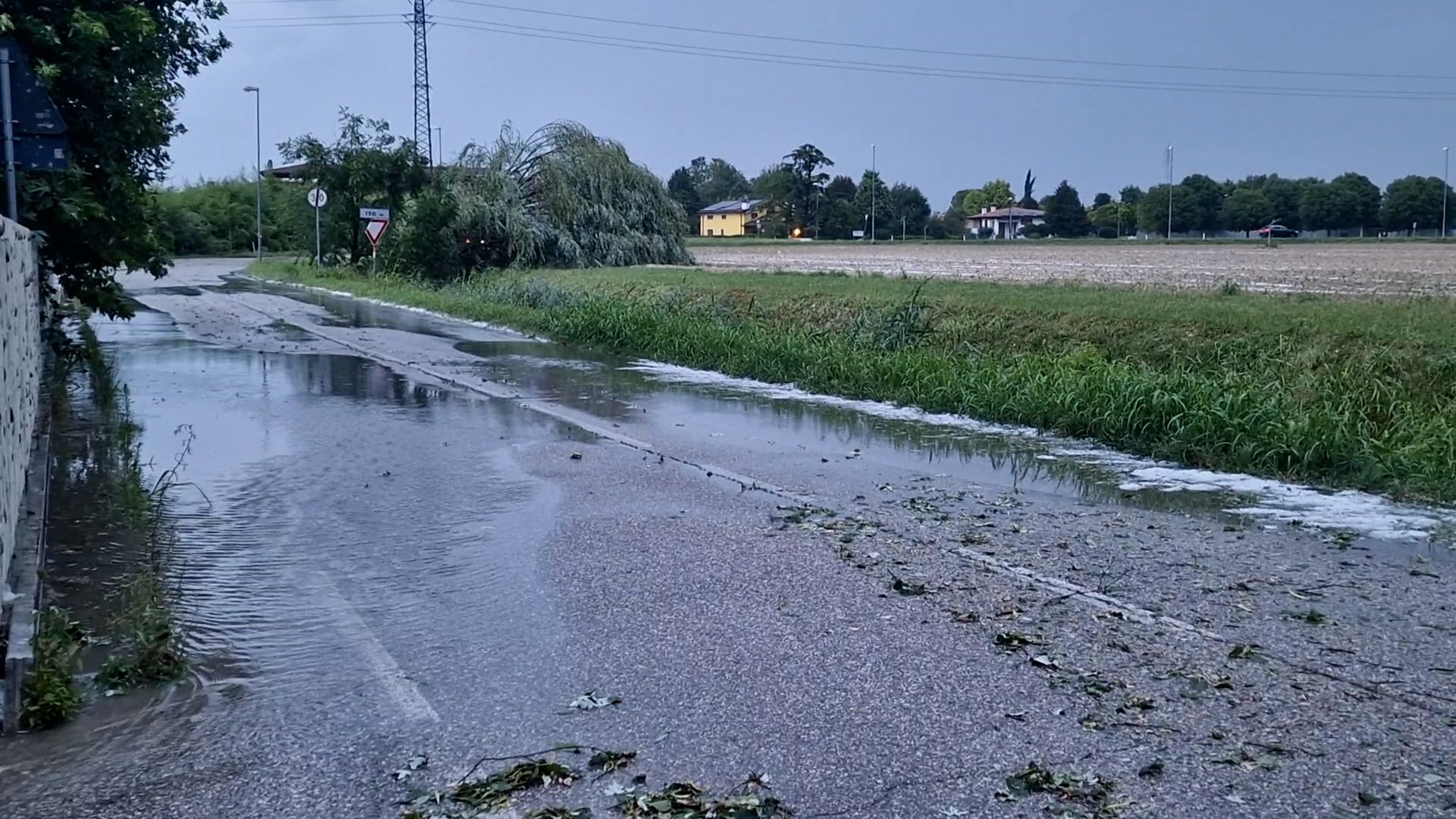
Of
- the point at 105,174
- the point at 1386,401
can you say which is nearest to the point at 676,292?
the point at 105,174

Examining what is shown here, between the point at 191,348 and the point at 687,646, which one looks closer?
the point at 687,646

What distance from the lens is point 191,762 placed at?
4.82 meters

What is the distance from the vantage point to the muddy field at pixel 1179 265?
Answer: 1029 inches

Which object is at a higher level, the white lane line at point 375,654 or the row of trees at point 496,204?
the row of trees at point 496,204

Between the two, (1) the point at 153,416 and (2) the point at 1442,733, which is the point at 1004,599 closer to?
(2) the point at 1442,733

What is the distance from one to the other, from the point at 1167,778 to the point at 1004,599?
2250 millimetres

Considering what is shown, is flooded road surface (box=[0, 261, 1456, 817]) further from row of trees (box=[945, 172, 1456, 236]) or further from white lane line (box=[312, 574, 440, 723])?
row of trees (box=[945, 172, 1456, 236])

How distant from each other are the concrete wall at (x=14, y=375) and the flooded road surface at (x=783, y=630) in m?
0.98

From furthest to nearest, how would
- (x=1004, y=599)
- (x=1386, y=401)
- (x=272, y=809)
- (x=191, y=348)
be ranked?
(x=191, y=348), (x=1386, y=401), (x=1004, y=599), (x=272, y=809)

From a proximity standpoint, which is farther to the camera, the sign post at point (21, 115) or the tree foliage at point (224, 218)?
the tree foliage at point (224, 218)

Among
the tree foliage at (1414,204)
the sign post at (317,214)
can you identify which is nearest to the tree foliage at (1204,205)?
the tree foliage at (1414,204)

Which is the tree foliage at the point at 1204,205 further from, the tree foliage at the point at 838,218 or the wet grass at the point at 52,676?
the wet grass at the point at 52,676

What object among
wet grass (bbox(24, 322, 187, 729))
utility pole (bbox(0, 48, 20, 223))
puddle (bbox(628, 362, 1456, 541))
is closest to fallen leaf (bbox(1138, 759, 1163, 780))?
wet grass (bbox(24, 322, 187, 729))

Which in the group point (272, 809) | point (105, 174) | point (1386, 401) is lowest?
point (272, 809)
